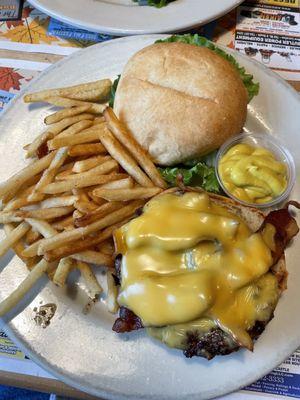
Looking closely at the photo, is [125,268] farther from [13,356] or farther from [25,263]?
[13,356]

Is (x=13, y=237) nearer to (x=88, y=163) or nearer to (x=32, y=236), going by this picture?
(x=32, y=236)

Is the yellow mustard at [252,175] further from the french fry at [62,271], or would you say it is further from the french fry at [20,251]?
the french fry at [20,251]

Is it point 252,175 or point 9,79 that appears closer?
point 252,175

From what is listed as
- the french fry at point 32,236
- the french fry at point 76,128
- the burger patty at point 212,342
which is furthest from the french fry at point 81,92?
the burger patty at point 212,342

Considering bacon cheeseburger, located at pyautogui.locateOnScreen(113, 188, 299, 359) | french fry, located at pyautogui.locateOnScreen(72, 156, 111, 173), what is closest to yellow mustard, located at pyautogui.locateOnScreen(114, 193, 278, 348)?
bacon cheeseburger, located at pyautogui.locateOnScreen(113, 188, 299, 359)

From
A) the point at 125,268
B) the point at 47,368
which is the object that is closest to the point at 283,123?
the point at 125,268

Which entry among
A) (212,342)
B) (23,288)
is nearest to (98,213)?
(23,288)

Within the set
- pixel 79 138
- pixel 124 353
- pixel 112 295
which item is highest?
pixel 79 138
